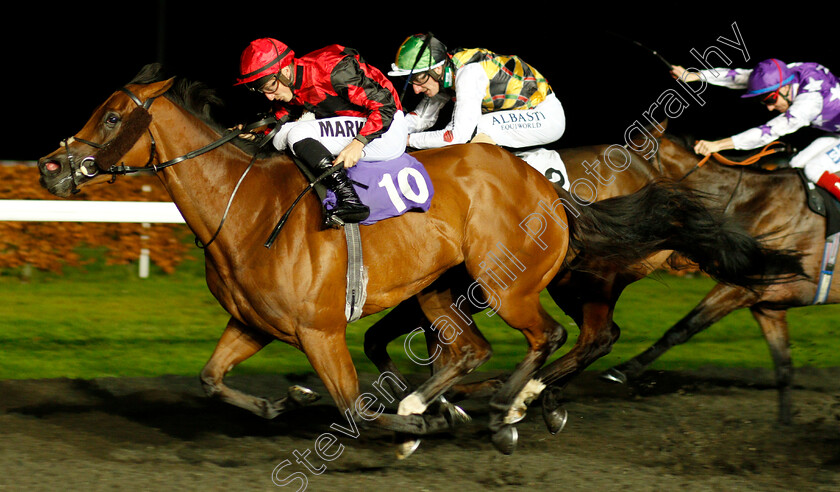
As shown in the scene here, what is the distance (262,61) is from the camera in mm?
3564

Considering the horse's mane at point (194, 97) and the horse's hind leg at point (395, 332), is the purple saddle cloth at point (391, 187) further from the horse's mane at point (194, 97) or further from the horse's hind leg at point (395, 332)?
the horse's hind leg at point (395, 332)

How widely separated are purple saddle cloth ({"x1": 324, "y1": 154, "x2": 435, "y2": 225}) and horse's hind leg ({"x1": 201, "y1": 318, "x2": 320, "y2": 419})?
0.72 metres

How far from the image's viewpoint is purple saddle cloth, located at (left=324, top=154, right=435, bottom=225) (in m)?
3.68

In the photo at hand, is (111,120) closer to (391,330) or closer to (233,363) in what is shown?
(233,363)

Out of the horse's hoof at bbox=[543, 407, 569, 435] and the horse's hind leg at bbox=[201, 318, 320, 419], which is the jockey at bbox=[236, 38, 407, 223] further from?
the horse's hoof at bbox=[543, 407, 569, 435]

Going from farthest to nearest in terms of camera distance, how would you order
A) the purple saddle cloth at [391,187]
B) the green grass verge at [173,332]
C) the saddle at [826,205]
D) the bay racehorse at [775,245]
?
the green grass verge at [173,332] → the saddle at [826,205] → the bay racehorse at [775,245] → the purple saddle cloth at [391,187]

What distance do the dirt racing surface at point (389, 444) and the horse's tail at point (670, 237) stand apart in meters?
0.75

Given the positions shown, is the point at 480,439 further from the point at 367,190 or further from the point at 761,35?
the point at 761,35

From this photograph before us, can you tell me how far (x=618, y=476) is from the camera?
11.6 feet

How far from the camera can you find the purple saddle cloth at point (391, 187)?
12.1 ft

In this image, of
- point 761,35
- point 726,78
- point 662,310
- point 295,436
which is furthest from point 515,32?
point 295,436

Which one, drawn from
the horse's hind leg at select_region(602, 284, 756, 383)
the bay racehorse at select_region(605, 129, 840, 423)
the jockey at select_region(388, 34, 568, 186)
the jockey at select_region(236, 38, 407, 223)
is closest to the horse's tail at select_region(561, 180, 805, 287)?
the bay racehorse at select_region(605, 129, 840, 423)

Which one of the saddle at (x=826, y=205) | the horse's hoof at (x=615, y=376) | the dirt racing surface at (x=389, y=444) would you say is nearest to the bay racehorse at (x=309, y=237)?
the dirt racing surface at (x=389, y=444)

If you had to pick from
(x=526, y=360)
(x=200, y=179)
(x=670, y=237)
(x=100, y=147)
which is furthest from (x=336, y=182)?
(x=670, y=237)
